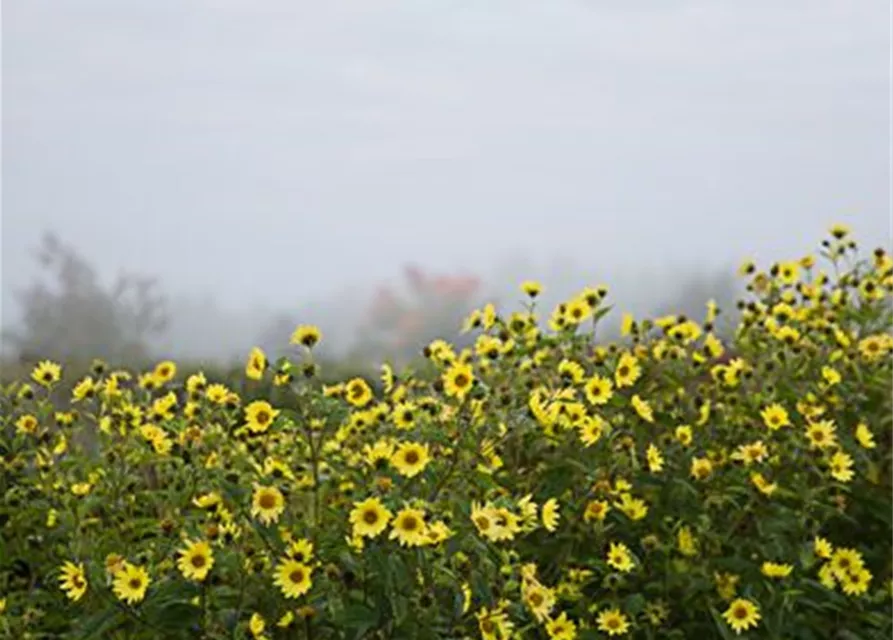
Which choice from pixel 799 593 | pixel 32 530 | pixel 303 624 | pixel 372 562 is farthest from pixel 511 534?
pixel 32 530

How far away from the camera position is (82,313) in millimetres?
7547

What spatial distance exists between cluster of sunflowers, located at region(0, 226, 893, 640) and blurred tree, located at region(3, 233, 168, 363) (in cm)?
436

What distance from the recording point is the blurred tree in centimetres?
740

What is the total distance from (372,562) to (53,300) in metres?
6.03

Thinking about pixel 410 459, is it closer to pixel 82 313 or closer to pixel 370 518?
pixel 370 518

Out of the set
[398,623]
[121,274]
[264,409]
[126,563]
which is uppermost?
[121,274]

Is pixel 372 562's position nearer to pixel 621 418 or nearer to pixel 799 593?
pixel 621 418

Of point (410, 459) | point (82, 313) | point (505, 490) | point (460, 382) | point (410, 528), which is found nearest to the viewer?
point (410, 528)

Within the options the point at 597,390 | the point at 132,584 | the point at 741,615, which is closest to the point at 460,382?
the point at 597,390

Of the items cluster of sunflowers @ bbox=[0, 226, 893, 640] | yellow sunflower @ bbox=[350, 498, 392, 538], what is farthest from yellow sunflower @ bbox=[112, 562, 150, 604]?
yellow sunflower @ bbox=[350, 498, 392, 538]

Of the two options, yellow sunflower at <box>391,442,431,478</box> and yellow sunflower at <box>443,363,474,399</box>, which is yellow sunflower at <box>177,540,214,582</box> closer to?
yellow sunflower at <box>391,442,431,478</box>

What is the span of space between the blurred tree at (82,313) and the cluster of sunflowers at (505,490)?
14.3 feet

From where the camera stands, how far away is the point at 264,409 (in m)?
2.12

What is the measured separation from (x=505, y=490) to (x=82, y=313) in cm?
542
